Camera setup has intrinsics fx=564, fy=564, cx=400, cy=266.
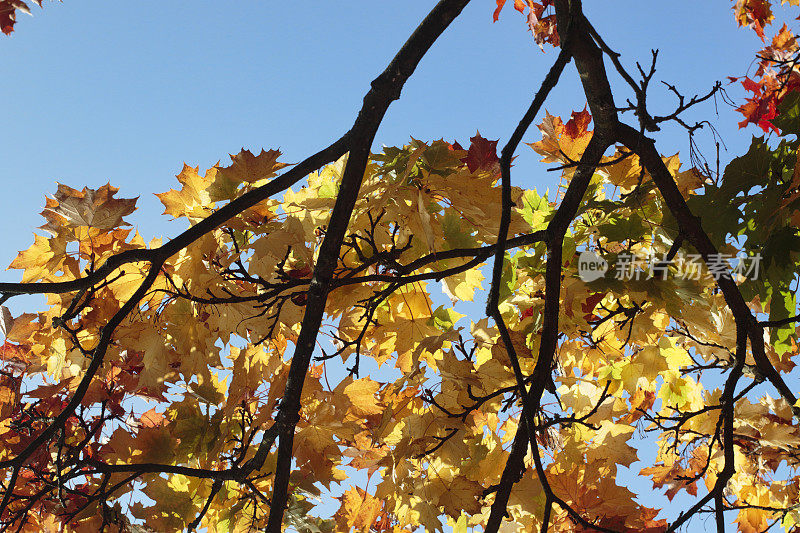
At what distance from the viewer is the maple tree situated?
1497 mm

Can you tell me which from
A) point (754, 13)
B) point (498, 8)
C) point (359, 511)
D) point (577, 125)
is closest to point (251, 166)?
point (577, 125)

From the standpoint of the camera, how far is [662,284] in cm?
171

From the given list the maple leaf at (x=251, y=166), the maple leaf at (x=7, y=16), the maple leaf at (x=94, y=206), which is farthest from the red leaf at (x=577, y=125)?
the maple leaf at (x=7, y=16)

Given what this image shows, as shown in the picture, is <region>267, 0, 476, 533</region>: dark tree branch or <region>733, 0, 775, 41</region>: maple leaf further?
<region>733, 0, 775, 41</region>: maple leaf

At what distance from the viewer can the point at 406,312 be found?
7.06 feet

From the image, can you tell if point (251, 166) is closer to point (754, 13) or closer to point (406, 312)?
point (406, 312)

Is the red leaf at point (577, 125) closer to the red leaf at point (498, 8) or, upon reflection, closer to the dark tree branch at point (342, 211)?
the dark tree branch at point (342, 211)

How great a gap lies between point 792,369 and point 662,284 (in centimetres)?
176

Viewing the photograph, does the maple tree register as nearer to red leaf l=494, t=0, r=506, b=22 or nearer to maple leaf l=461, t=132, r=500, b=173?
maple leaf l=461, t=132, r=500, b=173

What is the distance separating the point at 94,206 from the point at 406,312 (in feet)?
3.63

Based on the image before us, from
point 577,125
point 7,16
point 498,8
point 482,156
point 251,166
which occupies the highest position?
point 498,8

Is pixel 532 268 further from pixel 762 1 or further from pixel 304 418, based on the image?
pixel 762 1

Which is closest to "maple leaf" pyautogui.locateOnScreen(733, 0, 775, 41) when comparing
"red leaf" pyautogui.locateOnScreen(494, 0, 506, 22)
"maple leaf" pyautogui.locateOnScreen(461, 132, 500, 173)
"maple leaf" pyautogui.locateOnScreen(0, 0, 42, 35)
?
"red leaf" pyautogui.locateOnScreen(494, 0, 506, 22)

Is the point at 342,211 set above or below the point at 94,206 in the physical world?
below
